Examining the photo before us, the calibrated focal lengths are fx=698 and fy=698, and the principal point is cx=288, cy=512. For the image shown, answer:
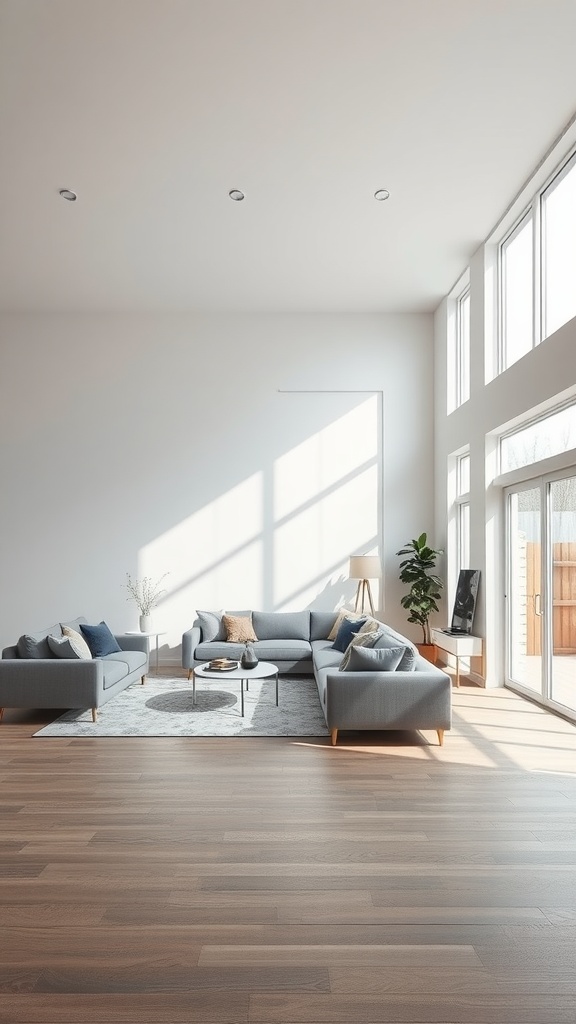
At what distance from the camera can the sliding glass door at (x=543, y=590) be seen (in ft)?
19.1

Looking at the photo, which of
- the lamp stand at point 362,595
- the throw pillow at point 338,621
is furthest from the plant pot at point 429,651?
the throw pillow at point 338,621

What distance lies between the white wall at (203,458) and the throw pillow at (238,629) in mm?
796

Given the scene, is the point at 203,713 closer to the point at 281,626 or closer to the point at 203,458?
the point at 281,626

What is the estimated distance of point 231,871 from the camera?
301 centimetres

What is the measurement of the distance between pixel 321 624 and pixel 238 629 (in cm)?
102

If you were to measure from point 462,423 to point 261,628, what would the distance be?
334 cm

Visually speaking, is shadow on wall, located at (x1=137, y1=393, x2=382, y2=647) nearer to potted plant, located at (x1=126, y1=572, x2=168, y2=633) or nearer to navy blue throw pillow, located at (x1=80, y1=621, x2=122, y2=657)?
potted plant, located at (x1=126, y1=572, x2=168, y2=633)

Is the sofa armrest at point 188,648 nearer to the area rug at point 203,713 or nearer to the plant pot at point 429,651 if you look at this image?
the area rug at point 203,713

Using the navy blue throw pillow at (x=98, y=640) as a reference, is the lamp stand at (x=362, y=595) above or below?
above

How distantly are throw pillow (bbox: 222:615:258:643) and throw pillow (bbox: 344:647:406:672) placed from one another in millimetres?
3047

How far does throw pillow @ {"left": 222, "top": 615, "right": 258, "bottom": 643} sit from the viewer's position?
26.3 feet

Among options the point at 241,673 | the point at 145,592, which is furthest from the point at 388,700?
the point at 145,592

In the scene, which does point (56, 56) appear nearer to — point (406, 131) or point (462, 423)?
point (406, 131)

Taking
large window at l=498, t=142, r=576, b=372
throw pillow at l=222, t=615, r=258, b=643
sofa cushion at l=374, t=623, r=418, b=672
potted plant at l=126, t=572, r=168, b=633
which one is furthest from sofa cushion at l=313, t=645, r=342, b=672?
large window at l=498, t=142, r=576, b=372
